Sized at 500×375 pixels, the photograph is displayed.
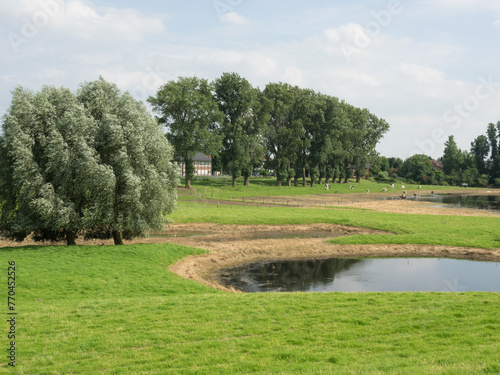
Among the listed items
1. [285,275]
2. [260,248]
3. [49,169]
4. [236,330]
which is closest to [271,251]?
[260,248]

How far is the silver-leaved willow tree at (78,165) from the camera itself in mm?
34719

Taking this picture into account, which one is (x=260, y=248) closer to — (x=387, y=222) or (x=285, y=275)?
(x=285, y=275)

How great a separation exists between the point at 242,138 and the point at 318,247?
66.5 m

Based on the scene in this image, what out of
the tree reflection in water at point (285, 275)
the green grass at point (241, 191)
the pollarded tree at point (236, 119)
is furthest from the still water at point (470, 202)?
the tree reflection in water at point (285, 275)

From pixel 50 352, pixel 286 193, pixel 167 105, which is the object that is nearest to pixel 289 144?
pixel 286 193

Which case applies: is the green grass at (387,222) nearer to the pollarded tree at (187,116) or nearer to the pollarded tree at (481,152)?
the pollarded tree at (187,116)

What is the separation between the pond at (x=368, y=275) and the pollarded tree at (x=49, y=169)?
14.4 m

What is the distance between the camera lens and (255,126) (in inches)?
4532

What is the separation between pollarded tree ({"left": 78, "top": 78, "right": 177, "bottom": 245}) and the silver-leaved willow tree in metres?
0.09

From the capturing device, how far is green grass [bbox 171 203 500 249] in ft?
157

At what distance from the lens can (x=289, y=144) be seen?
12256 cm

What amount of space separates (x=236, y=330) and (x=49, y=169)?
85.1ft

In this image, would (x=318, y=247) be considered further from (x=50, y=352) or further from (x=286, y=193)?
(x=286, y=193)

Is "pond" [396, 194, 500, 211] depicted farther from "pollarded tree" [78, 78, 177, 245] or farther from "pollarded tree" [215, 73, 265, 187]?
"pollarded tree" [78, 78, 177, 245]
